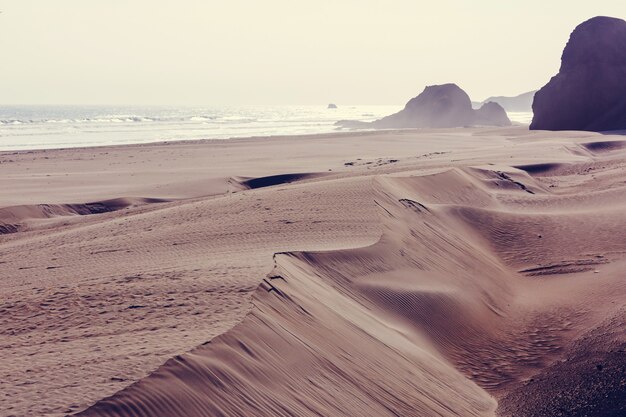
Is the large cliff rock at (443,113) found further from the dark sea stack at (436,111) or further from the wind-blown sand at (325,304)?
the wind-blown sand at (325,304)

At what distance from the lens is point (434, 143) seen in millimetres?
38625

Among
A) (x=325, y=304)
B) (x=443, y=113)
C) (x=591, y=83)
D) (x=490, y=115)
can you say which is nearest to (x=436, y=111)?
(x=443, y=113)

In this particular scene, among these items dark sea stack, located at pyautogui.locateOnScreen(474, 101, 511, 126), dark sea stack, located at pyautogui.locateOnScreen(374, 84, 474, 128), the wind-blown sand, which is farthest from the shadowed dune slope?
Answer: dark sea stack, located at pyautogui.locateOnScreen(474, 101, 511, 126)

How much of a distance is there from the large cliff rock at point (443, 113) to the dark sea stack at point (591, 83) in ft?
124

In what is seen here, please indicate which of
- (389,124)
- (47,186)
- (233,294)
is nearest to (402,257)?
(233,294)

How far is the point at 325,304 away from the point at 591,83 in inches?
1600

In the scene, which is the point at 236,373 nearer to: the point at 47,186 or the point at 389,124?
the point at 47,186

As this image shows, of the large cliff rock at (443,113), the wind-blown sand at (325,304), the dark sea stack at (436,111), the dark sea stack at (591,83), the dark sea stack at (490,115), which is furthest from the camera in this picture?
the dark sea stack at (436,111)

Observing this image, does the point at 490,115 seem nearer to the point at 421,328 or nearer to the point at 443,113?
the point at 443,113

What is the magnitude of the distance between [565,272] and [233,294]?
7156mm

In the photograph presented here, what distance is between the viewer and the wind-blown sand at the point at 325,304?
528 cm

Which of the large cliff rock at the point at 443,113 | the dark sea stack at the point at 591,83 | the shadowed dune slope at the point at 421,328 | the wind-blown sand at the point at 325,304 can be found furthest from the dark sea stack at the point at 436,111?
the shadowed dune slope at the point at 421,328

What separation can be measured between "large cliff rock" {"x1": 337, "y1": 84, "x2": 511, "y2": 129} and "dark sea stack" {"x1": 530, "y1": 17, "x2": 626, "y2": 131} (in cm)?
3792

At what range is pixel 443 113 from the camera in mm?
88375
